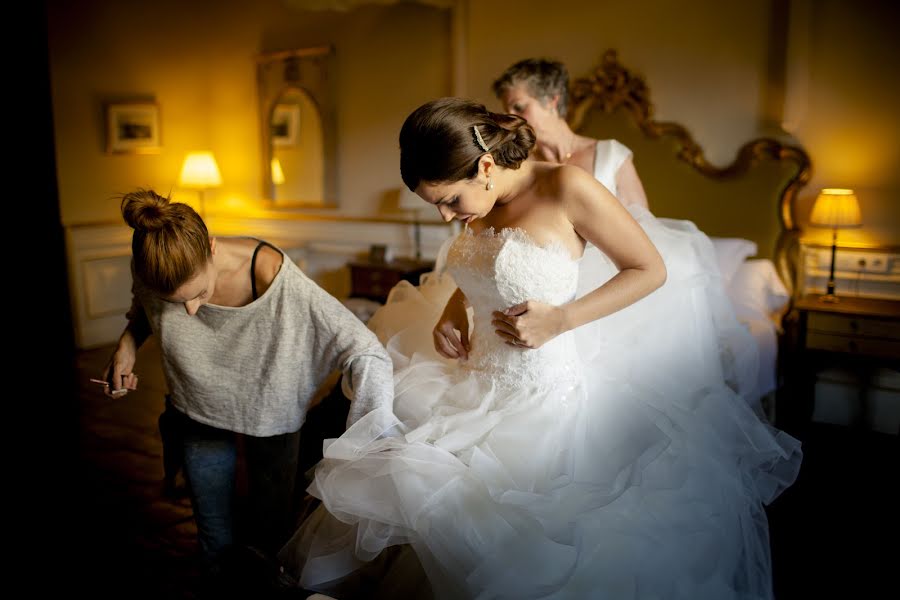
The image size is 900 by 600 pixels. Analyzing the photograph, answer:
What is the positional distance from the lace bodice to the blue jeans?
63 centimetres

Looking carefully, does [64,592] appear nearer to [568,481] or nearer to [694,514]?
[568,481]

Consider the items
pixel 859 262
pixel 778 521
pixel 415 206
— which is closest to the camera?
pixel 778 521

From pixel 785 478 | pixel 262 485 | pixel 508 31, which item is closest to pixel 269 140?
pixel 508 31

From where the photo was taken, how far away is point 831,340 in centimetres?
392

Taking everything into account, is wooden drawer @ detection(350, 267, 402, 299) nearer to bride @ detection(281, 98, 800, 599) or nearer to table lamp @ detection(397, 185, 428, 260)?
table lamp @ detection(397, 185, 428, 260)

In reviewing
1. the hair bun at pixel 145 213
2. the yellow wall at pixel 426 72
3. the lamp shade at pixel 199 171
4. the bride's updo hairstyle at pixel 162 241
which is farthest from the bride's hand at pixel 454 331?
the lamp shade at pixel 199 171

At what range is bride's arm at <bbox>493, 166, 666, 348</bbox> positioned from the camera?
179 centimetres

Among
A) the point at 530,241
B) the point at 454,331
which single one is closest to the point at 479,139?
the point at 530,241

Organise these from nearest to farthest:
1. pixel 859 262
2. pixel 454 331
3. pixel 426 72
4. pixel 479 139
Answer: pixel 479 139, pixel 454 331, pixel 859 262, pixel 426 72

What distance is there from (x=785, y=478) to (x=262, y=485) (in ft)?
4.75

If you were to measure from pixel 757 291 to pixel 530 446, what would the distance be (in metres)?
2.90

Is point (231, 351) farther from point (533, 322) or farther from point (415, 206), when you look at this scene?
point (415, 206)

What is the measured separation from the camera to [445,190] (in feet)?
5.70

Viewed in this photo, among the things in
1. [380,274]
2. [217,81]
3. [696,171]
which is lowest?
[380,274]
